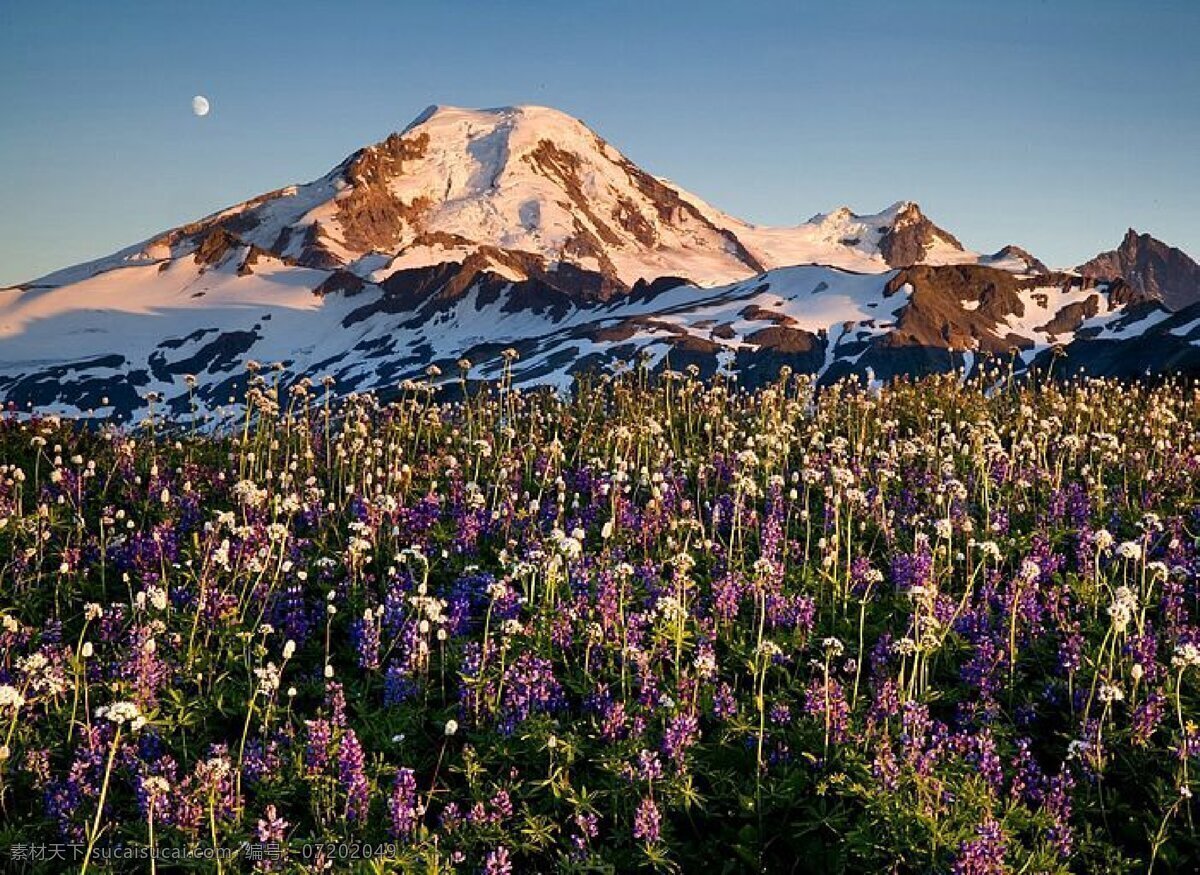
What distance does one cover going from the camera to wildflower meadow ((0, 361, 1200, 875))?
539 cm

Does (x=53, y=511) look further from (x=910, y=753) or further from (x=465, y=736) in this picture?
(x=910, y=753)

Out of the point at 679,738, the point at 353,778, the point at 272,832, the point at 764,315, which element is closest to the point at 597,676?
the point at 679,738

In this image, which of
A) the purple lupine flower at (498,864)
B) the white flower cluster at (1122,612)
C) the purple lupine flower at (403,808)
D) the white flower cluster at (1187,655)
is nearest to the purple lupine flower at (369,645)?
the purple lupine flower at (403,808)

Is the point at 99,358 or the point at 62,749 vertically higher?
the point at 99,358

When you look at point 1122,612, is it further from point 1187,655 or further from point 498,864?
point 498,864

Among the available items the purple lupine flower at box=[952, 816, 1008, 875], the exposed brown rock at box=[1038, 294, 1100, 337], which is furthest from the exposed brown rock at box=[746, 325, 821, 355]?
the purple lupine flower at box=[952, 816, 1008, 875]

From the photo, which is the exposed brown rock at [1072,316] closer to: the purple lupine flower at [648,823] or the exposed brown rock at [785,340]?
the exposed brown rock at [785,340]

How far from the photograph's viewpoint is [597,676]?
7008 millimetres

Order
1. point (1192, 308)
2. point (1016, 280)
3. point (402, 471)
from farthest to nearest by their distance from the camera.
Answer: point (1016, 280) → point (1192, 308) → point (402, 471)

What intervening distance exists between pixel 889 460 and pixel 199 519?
811 cm

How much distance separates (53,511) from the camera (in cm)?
966

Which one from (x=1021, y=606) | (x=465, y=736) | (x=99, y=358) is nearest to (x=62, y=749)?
(x=465, y=736)

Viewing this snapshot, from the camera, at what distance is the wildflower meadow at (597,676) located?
5391 mm

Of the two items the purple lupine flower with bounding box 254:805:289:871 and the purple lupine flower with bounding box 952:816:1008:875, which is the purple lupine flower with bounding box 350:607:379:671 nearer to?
the purple lupine flower with bounding box 254:805:289:871
